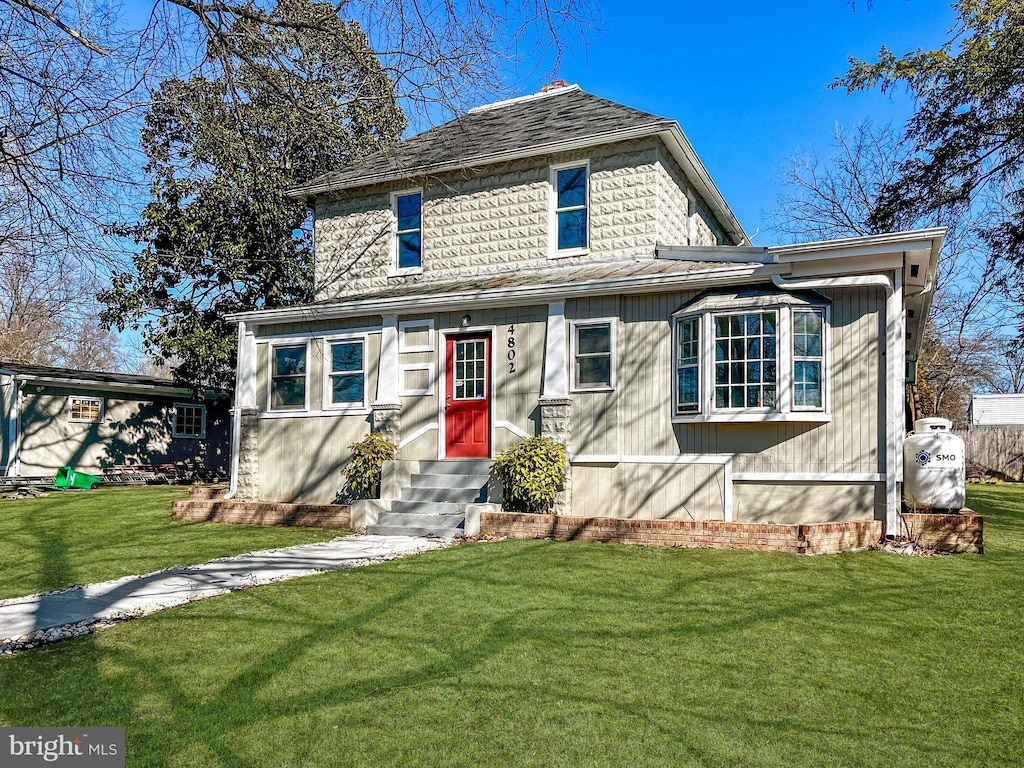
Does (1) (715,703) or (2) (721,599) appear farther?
(2) (721,599)

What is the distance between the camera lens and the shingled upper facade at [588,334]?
9500mm

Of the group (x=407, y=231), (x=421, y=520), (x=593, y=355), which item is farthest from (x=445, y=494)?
(x=407, y=231)

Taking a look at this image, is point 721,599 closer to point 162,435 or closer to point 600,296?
point 600,296

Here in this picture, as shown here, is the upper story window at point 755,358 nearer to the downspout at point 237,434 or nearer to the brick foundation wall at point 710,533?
the brick foundation wall at point 710,533

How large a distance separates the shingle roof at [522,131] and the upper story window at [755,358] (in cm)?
375

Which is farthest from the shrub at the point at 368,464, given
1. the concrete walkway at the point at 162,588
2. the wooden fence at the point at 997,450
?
the wooden fence at the point at 997,450

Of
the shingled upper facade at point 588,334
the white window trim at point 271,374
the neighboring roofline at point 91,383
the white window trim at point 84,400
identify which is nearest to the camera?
the shingled upper facade at point 588,334

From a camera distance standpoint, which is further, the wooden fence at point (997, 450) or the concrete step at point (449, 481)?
the wooden fence at point (997, 450)

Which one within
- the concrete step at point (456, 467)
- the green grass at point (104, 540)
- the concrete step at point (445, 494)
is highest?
the concrete step at point (456, 467)

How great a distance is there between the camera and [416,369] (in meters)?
12.3

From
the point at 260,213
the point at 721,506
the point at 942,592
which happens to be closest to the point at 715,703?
the point at 942,592

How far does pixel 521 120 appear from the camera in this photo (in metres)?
14.8

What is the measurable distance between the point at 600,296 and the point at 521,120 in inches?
223

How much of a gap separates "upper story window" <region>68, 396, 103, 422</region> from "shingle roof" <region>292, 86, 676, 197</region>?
1097cm
